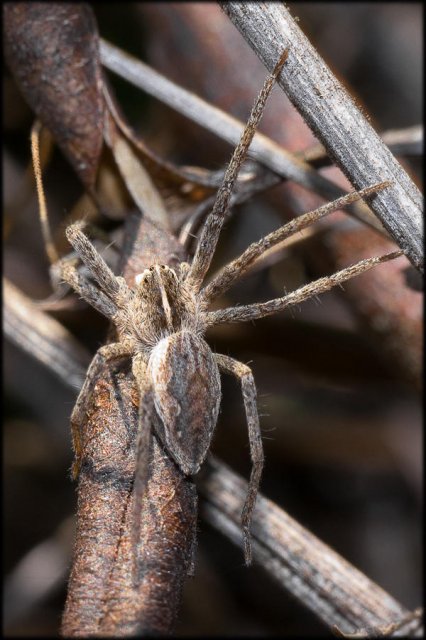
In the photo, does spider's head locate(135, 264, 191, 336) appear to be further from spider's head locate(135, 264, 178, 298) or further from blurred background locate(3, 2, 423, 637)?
blurred background locate(3, 2, 423, 637)

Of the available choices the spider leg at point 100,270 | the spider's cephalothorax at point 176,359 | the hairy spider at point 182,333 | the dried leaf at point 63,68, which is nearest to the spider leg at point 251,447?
the hairy spider at point 182,333

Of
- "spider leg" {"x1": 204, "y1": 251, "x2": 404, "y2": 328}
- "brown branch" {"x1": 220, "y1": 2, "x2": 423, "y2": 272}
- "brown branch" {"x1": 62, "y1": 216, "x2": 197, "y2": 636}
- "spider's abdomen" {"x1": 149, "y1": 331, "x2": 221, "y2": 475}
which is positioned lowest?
"brown branch" {"x1": 62, "y1": 216, "x2": 197, "y2": 636}

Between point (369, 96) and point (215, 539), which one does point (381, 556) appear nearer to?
point (215, 539)

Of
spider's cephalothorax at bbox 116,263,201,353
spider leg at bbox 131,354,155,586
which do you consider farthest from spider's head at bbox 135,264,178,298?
spider leg at bbox 131,354,155,586

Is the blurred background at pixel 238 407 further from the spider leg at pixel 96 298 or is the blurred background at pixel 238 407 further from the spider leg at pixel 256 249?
the spider leg at pixel 96 298

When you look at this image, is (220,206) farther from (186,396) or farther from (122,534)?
(122,534)

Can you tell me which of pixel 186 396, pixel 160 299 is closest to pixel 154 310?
pixel 160 299

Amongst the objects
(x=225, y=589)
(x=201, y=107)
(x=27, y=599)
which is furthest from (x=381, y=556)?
(x=201, y=107)
